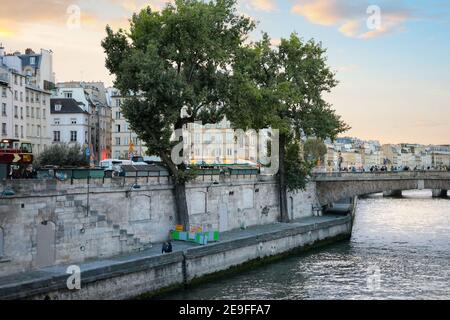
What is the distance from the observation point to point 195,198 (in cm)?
5081

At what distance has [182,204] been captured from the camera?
4669cm

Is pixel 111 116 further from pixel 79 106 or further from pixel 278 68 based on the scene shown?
pixel 278 68

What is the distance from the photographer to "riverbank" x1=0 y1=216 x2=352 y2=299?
2975 centimetres

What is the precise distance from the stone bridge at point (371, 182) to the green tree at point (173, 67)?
27.0m

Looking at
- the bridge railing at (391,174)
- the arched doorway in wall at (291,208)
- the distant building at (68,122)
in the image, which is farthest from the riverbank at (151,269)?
the distant building at (68,122)

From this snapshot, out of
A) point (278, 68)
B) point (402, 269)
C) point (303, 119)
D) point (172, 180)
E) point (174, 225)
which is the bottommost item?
point (402, 269)

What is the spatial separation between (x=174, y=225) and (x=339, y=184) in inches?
1105

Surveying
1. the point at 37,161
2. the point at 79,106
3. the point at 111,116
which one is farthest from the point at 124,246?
the point at 111,116

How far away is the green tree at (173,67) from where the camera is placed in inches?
1662

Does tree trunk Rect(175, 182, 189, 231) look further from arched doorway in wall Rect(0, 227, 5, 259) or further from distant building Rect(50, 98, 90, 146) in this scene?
distant building Rect(50, 98, 90, 146)

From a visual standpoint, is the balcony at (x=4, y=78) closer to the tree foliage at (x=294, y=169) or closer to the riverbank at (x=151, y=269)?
the tree foliage at (x=294, y=169)

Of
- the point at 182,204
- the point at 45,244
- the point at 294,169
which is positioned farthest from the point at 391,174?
the point at 45,244

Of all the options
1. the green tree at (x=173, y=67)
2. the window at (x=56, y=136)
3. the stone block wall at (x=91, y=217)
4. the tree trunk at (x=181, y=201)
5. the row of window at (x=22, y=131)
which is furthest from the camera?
the window at (x=56, y=136)

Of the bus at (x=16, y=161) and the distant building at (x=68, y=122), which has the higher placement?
the distant building at (x=68, y=122)
